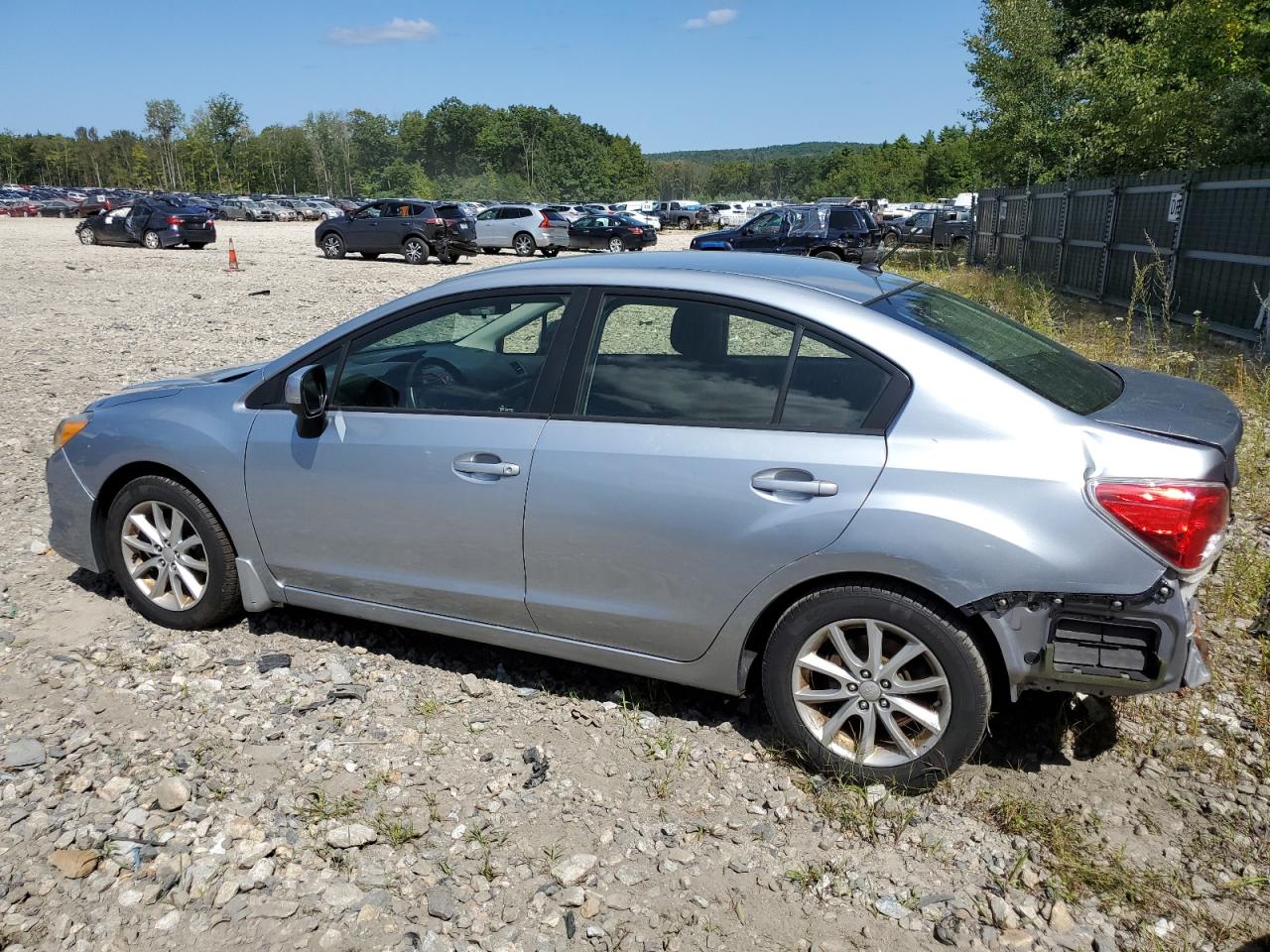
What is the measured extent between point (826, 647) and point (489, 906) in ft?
4.38

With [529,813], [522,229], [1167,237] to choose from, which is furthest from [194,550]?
[522,229]

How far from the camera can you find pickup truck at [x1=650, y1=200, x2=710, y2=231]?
6188 cm

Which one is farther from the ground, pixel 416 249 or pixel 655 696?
pixel 416 249

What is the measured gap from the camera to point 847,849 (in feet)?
10.3

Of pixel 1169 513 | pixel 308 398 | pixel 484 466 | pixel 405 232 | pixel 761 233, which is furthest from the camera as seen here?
pixel 405 232

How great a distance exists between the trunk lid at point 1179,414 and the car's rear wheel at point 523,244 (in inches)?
1186

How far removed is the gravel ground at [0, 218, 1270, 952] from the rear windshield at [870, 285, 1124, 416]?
1.25m

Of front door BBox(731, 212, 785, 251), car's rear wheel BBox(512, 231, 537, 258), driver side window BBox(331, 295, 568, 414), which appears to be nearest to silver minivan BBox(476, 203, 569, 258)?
car's rear wheel BBox(512, 231, 537, 258)

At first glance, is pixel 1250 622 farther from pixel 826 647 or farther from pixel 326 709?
pixel 326 709

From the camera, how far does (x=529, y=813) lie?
3.33m

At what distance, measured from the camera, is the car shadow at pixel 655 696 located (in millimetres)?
3639

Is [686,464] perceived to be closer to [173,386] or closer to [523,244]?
[173,386]

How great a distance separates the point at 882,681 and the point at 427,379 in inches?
83.4

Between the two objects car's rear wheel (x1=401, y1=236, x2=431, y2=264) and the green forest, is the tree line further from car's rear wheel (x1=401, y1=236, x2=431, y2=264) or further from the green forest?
car's rear wheel (x1=401, y1=236, x2=431, y2=264)
